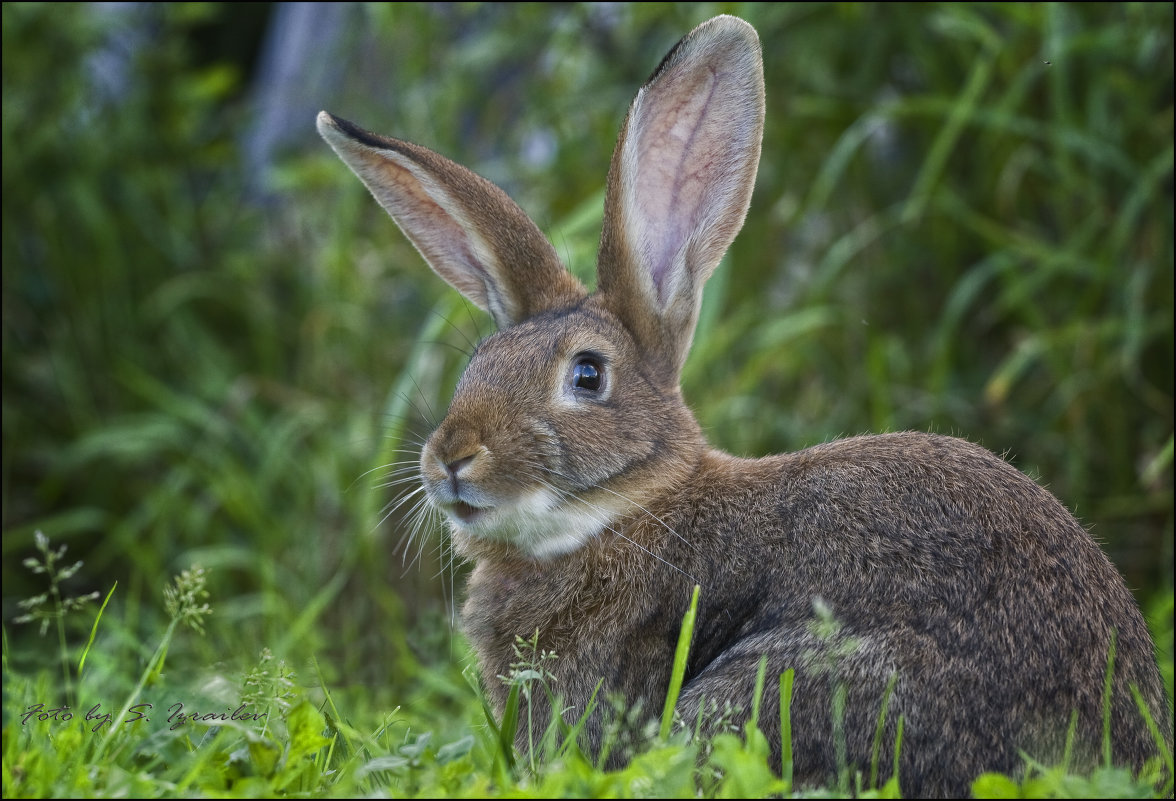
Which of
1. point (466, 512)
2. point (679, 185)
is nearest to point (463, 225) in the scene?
point (679, 185)

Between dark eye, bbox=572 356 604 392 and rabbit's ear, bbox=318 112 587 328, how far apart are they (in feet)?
1.23

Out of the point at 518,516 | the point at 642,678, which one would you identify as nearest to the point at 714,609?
the point at 642,678

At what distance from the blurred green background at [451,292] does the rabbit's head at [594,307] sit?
3.91 feet

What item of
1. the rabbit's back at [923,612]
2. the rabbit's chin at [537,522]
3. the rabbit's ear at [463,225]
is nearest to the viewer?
the rabbit's back at [923,612]

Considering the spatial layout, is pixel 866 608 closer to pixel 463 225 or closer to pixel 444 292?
pixel 463 225

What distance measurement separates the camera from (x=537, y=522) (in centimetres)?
315

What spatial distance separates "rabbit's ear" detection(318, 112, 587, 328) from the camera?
3650 millimetres

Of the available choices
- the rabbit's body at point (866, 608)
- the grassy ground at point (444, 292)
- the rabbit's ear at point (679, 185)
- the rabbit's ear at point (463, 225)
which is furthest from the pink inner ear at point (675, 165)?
the grassy ground at point (444, 292)

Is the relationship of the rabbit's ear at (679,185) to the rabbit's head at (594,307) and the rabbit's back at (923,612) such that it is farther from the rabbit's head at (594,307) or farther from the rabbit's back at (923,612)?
the rabbit's back at (923,612)

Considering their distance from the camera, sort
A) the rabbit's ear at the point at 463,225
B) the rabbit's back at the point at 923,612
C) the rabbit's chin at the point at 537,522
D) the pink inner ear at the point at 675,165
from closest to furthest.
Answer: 1. the rabbit's back at the point at 923,612
2. the rabbit's chin at the point at 537,522
3. the pink inner ear at the point at 675,165
4. the rabbit's ear at the point at 463,225

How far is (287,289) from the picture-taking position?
21.6ft

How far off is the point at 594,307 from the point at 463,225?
47cm

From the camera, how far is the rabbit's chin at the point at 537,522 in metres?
3.11

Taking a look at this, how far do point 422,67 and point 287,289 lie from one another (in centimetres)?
138
